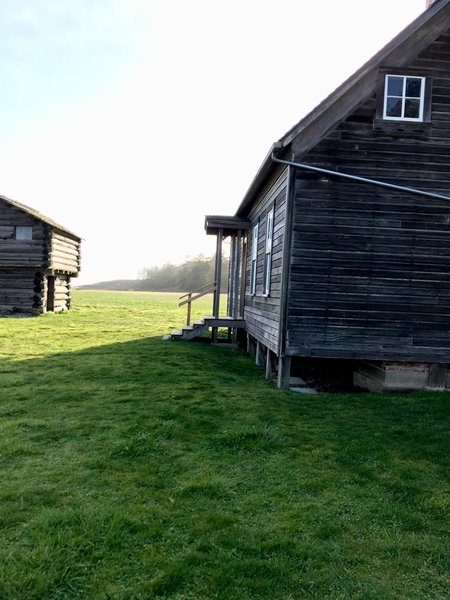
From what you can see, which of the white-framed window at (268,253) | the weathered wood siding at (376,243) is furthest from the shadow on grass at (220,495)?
the white-framed window at (268,253)

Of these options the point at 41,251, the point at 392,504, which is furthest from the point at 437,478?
the point at 41,251

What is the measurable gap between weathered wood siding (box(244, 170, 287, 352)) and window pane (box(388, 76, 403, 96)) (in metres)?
2.51

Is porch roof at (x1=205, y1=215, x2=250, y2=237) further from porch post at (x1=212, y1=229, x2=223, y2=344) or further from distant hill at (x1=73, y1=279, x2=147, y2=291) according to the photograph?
distant hill at (x1=73, y1=279, x2=147, y2=291)

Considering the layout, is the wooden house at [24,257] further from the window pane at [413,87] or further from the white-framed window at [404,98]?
the window pane at [413,87]

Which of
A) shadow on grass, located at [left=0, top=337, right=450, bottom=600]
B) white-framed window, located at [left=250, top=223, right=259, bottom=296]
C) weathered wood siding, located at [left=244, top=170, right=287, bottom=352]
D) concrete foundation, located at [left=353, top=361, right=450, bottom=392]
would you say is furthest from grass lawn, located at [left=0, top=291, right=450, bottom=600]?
white-framed window, located at [left=250, top=223, right=259, bottom=296]

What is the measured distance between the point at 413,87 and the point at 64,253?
24.4m

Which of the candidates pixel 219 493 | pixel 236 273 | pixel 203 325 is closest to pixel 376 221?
pixel 219 493

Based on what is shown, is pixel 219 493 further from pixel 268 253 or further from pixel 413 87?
pixel 413 87

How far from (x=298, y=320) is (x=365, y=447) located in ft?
11.6

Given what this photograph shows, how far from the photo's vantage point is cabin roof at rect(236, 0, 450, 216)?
9109 millimetres

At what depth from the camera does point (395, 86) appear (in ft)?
31.2

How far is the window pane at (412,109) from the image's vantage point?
9531 millimetres

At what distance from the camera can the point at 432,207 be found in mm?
9539

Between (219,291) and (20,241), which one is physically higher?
(20,241)
